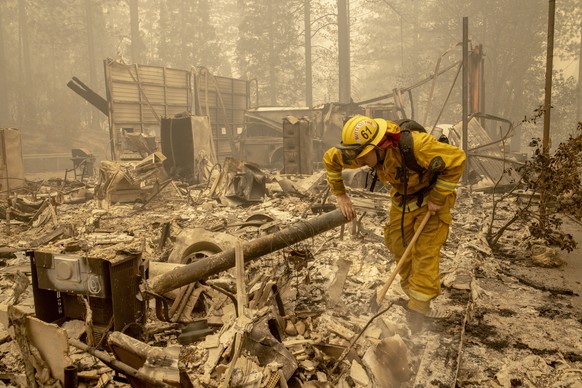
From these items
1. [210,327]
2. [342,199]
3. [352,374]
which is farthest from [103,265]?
[342,199]

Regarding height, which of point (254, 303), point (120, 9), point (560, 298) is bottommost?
point (560, 298)

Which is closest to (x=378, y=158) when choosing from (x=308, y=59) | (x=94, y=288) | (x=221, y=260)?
(x=221, y=260)

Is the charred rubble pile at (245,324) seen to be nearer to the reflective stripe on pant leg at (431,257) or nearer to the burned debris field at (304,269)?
the burned debris field at (304,269)

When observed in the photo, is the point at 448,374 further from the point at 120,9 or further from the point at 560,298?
the point at 120,9

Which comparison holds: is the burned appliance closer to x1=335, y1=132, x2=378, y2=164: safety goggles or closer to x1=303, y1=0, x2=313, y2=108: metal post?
x1=335, y1=132, x2=378, y2=164: safety goggles

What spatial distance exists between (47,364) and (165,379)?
0.90m

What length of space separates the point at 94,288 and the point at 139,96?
15635 millimetres

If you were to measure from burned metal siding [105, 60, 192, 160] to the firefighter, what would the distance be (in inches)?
504

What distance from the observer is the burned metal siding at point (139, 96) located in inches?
657

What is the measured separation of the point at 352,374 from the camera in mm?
3209

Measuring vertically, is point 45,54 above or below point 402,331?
above

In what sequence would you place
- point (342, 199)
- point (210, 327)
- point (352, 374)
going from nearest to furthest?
point (352, 374)
point (210, 327)
point (342, 199)

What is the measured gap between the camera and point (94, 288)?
3.38 metres

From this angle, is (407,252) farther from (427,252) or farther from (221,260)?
(221,260)
